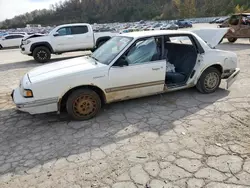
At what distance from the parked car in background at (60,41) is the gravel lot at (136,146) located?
708 centimetres

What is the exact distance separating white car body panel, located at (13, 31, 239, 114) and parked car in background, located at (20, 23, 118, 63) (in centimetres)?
743

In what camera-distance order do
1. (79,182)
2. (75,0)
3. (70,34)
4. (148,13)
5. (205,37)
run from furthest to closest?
(75,0)
(148,13)
(70,34)
(205,37)
(79,182)

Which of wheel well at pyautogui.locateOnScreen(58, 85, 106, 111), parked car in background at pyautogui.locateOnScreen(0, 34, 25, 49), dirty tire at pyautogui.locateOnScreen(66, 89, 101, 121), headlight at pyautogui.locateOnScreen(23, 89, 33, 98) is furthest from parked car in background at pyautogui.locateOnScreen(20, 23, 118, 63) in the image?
parked car in background at pyautogui.locateOnScreen(0, 34, 25, 49)

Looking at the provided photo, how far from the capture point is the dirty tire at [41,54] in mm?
11227

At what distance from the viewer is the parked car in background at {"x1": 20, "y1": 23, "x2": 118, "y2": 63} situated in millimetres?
11203

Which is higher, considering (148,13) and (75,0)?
(75,0)

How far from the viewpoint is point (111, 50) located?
4555mm

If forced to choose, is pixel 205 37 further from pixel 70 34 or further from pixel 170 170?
pixel 70 34

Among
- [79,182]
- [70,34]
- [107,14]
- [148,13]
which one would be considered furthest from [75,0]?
[79,182]

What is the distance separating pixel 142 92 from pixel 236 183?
242 cm

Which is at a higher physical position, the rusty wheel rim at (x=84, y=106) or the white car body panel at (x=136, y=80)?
the white car body panel at (x=136, y=80)

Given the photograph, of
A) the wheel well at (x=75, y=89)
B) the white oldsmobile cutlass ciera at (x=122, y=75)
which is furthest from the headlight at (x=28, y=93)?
the wheel well at (x=75, y=89)

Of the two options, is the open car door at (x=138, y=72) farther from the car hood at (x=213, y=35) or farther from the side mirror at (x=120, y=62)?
the car hood at (x=213, y=35)

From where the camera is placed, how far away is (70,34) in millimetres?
11703
